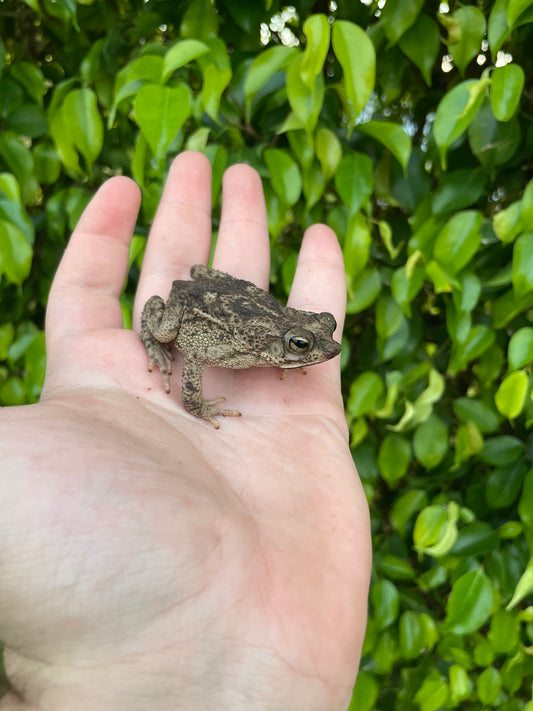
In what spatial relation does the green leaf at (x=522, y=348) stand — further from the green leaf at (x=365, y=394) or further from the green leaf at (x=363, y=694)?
the green leaf at (x=363, y=694)

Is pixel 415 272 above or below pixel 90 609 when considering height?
above

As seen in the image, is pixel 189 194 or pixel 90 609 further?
pixel 189 194

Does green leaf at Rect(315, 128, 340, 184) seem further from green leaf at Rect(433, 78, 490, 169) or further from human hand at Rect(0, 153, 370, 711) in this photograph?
human hand at Rect(0, 153, 370, 711)

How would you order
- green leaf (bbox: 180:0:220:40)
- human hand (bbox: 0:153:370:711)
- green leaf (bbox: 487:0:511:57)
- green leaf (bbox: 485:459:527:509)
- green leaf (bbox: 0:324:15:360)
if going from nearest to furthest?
1. human hand (bbox: 0:153:370:711)
2. green leaf (bbox: 487:0:511:57)
3. green leaf (bbox: 180:0:220:40)
4. green leaf (bbox: 485:459:527:509)
5. green leaf (bbox: 0:324:15:360)

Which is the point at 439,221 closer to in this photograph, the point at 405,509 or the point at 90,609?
the point at 405,509

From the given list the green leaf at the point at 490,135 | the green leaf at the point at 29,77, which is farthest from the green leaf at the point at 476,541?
the green leaf at the point at 29,77

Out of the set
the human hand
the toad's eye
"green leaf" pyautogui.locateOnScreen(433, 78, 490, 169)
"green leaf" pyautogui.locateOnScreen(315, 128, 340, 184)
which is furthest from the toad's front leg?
"green leaf" pyautogui.locateOnScreen(433, 78, 490, 169)

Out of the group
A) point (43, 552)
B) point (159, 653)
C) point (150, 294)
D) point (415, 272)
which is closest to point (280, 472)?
point (159, 653)
